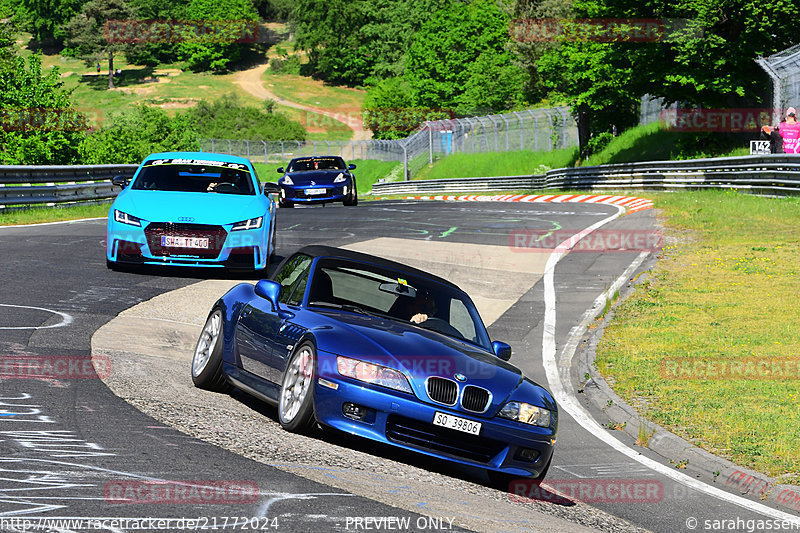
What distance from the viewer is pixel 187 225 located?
559 inches

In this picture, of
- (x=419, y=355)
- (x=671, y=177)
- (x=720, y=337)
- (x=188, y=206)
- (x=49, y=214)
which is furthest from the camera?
(x=671, y=177)

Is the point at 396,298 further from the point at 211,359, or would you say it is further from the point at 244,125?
the point at 244,125

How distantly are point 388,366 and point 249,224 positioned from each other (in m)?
7.93

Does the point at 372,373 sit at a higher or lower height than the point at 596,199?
higher

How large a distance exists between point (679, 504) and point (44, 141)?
45852 mm

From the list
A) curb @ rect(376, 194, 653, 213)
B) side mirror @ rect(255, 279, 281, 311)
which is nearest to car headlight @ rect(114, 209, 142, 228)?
side mirror @ rect(255, 279, 281, 311)

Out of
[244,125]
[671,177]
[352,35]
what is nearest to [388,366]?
[671,177]

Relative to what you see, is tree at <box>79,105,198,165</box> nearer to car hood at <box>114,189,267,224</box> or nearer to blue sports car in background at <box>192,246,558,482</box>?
car hood at <box>114,189,267,224</box>

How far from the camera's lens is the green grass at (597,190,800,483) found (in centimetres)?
957

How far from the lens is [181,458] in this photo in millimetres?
6273

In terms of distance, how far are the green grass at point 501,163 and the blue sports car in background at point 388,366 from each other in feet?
183

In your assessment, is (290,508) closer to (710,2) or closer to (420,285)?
(420,285)

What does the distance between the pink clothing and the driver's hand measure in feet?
74.1

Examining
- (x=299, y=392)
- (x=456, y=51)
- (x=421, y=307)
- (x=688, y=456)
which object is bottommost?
(x=688, y=456)
